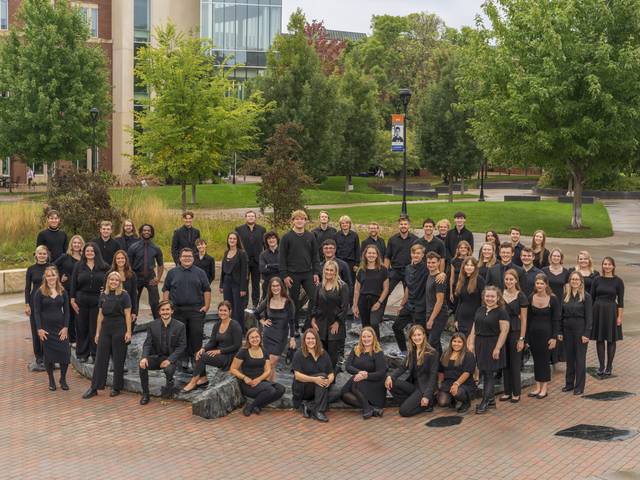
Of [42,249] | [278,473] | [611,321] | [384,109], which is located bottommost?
[278,473]

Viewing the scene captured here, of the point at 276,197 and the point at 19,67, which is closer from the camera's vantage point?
the point at 276,197

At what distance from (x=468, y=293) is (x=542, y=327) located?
3.58 feet

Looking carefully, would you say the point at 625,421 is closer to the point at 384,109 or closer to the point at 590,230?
the point at 590,230

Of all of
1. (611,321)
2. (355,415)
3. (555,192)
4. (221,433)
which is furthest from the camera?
(555,192)

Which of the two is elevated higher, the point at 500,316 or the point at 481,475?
the point at 500,316

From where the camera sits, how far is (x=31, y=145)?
45.0 m

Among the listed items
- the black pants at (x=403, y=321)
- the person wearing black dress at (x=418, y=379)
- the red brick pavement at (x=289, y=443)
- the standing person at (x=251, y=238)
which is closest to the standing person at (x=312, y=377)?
the red brick pavement at (x=289, y=443)

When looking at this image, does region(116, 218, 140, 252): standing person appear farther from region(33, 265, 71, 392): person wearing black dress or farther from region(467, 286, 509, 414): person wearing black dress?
region(467, 286, 509, 414): person wearing black dress

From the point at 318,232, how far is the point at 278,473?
272 inches

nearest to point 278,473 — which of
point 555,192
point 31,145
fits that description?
point 31,145

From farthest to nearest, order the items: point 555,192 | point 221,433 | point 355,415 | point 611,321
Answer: point 555,192 → point 611,321 → point 355,415 → point 221,433

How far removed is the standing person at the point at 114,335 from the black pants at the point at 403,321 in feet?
13.4

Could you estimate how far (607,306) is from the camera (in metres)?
13.0

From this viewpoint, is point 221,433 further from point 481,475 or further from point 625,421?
point 625,421
